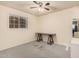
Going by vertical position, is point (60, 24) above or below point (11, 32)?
above

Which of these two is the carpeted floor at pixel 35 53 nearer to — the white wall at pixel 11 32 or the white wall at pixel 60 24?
the white wall at pixel 11 32

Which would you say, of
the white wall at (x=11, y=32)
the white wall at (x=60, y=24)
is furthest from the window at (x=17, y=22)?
the white wall at (x=60, y=24)

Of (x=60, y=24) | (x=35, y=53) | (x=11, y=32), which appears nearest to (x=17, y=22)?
(x=11, y=32)

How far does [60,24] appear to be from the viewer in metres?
5.11

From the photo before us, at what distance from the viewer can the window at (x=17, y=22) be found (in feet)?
14.9

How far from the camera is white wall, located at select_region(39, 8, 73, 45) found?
15.3 ft

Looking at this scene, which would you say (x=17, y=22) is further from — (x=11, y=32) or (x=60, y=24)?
(x=60, y=24)

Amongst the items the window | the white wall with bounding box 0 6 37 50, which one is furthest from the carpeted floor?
the window

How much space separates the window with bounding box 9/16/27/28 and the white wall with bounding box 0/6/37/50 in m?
0.24

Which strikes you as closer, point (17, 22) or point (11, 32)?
point (11, 32)

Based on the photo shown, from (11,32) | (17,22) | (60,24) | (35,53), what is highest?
(17,22)

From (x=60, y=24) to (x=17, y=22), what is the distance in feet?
8.63

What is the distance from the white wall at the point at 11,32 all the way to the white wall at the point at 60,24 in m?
1.17

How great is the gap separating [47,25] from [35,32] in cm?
115
